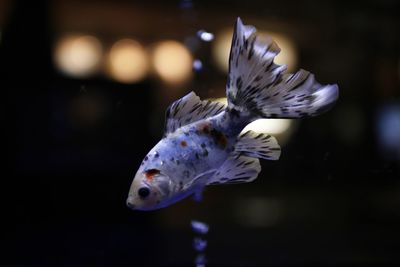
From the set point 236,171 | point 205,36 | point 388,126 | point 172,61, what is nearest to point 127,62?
point 172,61

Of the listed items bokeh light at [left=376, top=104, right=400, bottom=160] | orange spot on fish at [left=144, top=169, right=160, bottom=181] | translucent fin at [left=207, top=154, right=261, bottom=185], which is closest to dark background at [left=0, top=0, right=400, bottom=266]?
bokeh light at [left=376, top=104, right=400, bottom=160]

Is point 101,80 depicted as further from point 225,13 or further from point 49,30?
point 225,13

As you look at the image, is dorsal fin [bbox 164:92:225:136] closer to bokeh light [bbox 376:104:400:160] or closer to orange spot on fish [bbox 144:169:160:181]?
orange spot on fish [bbox 144:169:160:181]

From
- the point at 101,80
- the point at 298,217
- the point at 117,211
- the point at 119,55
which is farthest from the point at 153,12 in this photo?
the point at 298,217

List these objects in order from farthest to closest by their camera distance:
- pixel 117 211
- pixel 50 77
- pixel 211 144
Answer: pixel 50 77 → pixel 117 211 → pixel 211 144

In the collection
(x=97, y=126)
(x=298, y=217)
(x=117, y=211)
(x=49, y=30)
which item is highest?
(x=49, y=30)

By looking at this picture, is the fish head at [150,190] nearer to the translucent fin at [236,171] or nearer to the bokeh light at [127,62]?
the translucent fin at [236,171]
